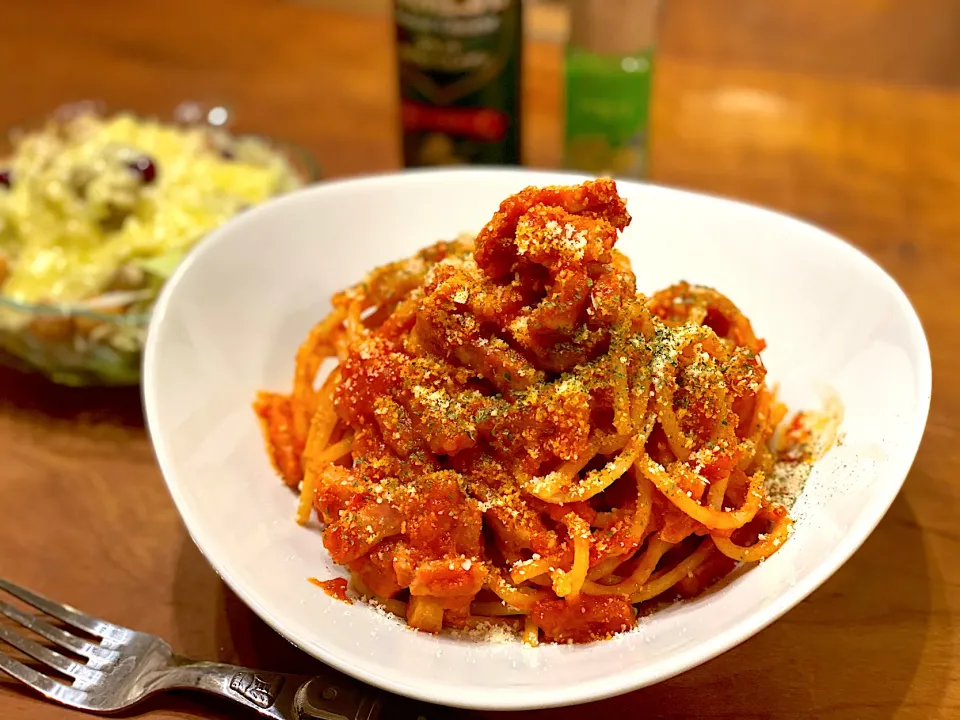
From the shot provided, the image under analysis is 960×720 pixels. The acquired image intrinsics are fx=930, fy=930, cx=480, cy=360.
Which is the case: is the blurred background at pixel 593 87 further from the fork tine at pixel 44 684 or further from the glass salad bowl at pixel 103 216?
the fork tine at pixel 44 684

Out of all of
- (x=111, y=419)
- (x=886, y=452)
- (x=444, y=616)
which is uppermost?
(x=886, y=452)

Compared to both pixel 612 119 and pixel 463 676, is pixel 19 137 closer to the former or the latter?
pixel 612 119

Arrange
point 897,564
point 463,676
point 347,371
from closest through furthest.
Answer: point 463,676, point 347,371, point 897,564

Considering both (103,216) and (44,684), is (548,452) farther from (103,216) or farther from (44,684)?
(103,216)

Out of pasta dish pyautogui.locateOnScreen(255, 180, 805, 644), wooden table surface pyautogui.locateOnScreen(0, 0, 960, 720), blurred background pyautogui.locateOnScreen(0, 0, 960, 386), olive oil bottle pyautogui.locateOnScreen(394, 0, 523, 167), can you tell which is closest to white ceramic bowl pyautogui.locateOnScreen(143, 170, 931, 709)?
pasta dish pyautogui.locateOnScreen(255, 180, 805, 644)

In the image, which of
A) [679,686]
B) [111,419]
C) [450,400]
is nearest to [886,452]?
[679,686]

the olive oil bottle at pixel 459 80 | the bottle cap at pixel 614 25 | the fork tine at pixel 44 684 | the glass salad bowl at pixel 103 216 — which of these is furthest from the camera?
the bottle cap at pixel 614 25

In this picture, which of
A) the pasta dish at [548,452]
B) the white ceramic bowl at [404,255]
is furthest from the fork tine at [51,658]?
the pasta dish at [548,452]
